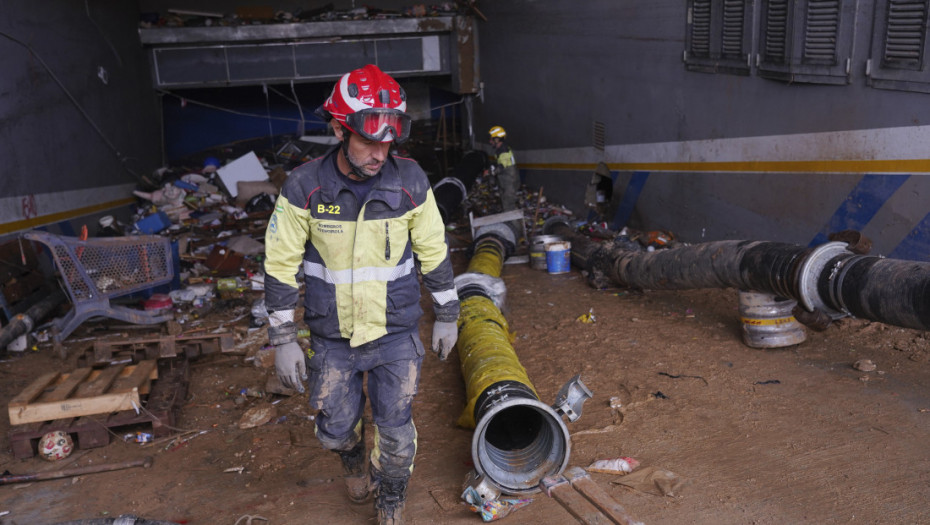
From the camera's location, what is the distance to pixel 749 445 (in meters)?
3.55

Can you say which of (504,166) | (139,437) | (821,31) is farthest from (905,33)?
(504,166)

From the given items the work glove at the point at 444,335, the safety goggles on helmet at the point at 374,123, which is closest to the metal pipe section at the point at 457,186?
the work glove at the point at 444,335

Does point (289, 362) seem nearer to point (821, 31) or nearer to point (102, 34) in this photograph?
point (821, 31)

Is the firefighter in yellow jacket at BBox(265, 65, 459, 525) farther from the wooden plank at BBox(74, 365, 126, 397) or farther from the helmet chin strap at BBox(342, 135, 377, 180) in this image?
the wooden plank at BBox(74, 365, 126, 397)

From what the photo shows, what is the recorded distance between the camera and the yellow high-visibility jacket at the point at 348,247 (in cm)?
283

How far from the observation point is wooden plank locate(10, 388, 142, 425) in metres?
4.05

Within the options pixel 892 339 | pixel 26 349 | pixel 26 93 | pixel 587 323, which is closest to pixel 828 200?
pixel 892 339

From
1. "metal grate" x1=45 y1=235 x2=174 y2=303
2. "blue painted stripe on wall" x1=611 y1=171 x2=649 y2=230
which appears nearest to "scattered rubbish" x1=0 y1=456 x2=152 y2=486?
"metal grate" x1=45 y1=235 x2=174 y2=303

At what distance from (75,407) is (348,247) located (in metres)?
2.46

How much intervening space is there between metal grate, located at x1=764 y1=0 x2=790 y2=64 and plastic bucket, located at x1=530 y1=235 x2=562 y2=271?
304 cm

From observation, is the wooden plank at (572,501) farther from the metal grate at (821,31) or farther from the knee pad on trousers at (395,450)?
the metal grate at (821,31)

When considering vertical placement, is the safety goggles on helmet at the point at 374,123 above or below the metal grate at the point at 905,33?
below

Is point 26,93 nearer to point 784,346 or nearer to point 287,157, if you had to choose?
point 287,157

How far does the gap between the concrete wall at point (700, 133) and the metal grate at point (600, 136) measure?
0.08m
